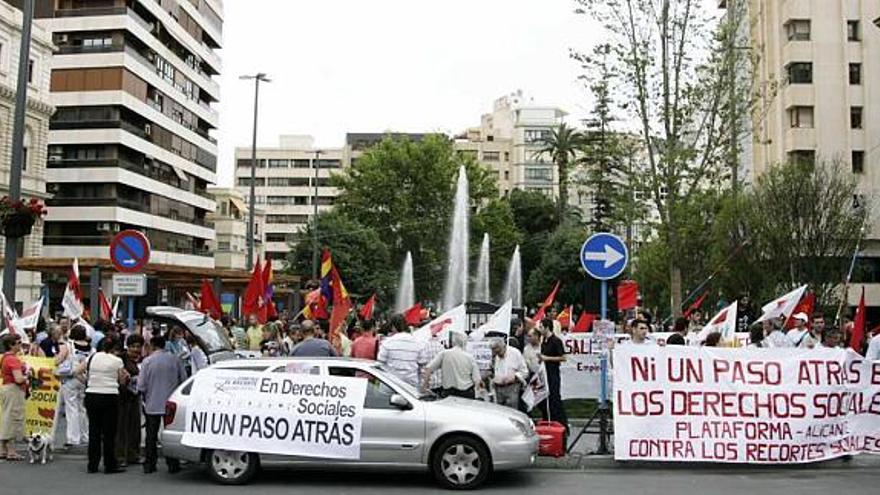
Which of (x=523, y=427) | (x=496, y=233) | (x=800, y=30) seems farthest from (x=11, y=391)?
(x=496, y=233)

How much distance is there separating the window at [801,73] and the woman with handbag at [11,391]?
1854 inches

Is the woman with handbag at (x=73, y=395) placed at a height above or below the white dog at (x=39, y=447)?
above

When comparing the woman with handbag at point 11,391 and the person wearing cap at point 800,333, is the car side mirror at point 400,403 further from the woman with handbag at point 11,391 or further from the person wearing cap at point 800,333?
the person wearing cap at point 800,333

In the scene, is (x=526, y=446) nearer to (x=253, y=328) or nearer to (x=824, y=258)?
(x=253, y=328)

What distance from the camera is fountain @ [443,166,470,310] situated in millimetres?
63169

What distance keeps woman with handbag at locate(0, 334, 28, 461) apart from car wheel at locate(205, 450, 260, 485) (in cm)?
332

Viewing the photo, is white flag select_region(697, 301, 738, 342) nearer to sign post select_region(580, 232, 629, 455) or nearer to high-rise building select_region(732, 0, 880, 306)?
sign post select_region(580, 232, 629, 455)

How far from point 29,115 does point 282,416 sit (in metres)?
45.1

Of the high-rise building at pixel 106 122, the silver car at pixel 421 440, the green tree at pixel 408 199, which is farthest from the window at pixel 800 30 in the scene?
the silver car at pixel 421 440

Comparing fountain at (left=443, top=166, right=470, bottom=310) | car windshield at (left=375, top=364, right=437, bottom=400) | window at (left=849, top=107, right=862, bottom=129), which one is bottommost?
car windshield at (left=375, top=364, right=437, bottom=400)

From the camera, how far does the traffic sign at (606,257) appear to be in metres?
12.8

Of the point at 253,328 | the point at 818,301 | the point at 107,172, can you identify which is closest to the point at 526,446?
the point at 253,328

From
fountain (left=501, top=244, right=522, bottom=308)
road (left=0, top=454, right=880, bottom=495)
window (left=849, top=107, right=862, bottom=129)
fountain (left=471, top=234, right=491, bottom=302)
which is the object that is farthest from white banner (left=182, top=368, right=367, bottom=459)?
fountain (left=501, top=244, right=522, bottom=308)

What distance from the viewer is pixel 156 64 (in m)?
66.5
